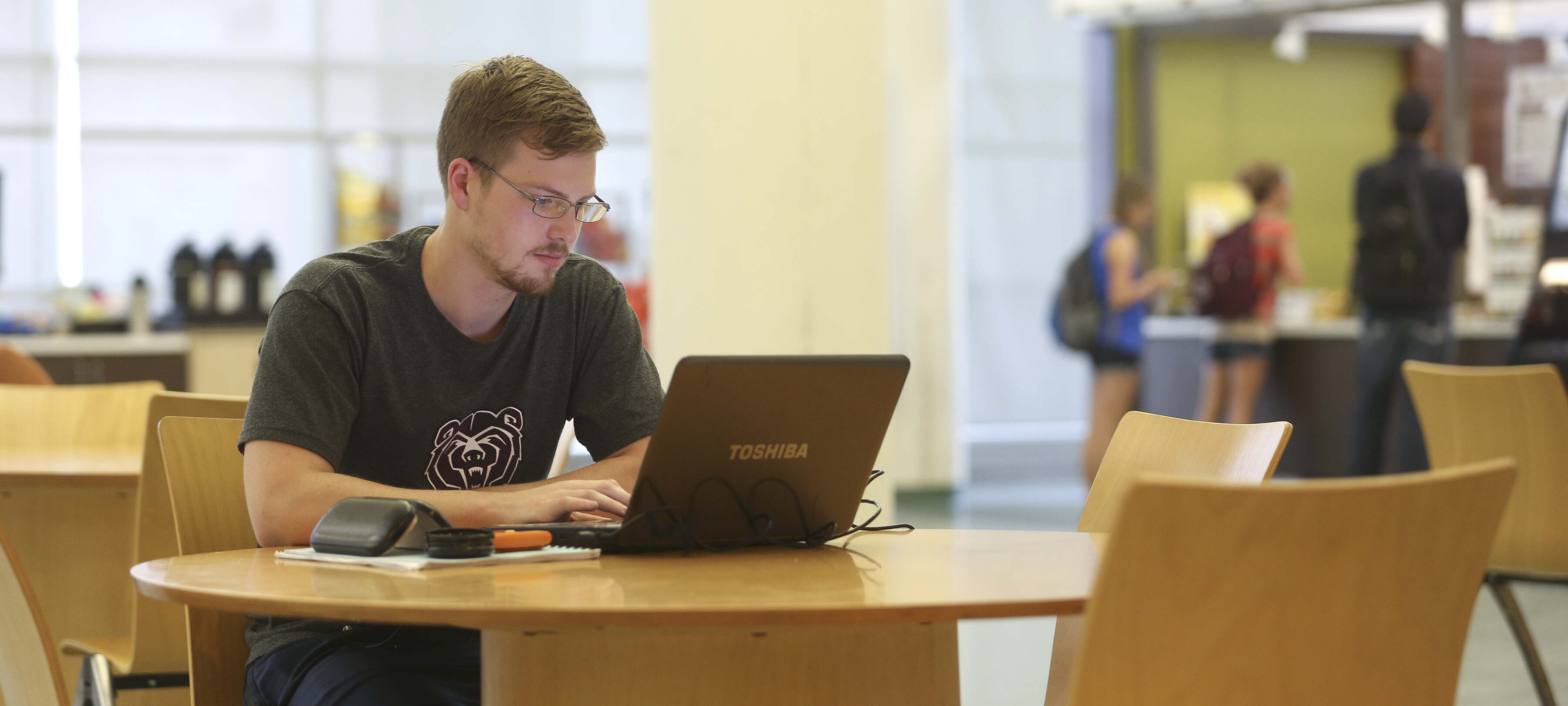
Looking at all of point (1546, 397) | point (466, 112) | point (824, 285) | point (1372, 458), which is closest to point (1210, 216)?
point (1372, 458)

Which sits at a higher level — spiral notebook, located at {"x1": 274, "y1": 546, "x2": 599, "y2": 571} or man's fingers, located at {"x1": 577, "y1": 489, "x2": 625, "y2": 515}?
man's fingers, located at {"x1": 577, "y1": 489, "x2": 625, "y2": 515}

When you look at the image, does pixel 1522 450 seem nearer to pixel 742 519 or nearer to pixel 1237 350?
pixel 742 519

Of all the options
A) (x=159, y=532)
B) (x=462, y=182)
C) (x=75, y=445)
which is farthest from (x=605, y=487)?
(x=75, y=445)

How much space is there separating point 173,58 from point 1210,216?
6.25 metres

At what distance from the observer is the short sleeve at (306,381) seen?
1680 millimetres

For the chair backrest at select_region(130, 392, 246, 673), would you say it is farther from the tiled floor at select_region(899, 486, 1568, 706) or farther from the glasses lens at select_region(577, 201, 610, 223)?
the tiled floor at select_region(899, 486, 1568, 706)

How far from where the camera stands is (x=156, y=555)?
2.38 meters

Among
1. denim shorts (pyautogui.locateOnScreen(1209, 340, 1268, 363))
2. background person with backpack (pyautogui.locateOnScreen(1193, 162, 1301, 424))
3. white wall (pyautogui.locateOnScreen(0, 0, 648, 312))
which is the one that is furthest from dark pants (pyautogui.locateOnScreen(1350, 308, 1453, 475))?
white wall (pyautogui.locateOnScreen(0, 0, 648, 312))

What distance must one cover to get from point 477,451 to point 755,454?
549 mm

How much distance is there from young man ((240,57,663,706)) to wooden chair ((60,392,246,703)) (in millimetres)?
529

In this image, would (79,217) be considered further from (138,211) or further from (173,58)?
(173,58)

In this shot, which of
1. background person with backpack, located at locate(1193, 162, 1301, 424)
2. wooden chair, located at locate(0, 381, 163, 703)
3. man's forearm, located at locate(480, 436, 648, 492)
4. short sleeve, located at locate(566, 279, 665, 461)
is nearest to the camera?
man's forearm, located at locate(480, 436, 648, 492)

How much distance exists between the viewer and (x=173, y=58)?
25.6 feet

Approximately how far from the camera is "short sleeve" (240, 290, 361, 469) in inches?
66.1
